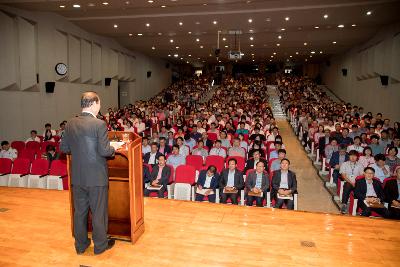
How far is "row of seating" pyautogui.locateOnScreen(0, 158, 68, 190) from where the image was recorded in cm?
614

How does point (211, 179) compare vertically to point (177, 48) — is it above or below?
below

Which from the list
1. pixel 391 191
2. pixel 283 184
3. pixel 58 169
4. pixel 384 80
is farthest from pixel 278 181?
pixel 384 80

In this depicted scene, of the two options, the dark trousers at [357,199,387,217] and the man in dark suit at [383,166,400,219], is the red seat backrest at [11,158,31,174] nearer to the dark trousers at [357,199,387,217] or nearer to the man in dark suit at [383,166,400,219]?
the dark trousers at [357,199,387,217]

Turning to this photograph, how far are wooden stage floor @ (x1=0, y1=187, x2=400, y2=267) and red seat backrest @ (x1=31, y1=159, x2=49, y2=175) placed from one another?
2.05 metres

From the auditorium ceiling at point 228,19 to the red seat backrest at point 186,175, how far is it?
226 inches

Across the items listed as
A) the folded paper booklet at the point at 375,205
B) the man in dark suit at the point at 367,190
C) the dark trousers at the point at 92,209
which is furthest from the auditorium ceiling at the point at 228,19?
the dark trousers at the point at 92,209

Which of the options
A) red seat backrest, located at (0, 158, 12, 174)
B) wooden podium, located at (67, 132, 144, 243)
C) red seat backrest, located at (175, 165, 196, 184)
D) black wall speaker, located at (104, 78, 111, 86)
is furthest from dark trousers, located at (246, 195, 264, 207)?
black wall speaker, located at (104, 78, 111, 86)

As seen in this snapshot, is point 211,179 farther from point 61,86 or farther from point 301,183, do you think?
point 61,86

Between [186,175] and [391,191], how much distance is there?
3338 mm

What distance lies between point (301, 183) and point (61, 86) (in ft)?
31.1

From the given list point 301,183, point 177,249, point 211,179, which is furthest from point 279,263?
point 301,183

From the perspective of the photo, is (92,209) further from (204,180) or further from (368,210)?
(368,210)

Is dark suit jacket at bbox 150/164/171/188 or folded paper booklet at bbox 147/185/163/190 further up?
dark suit jacket at bbox 150/164/171/188

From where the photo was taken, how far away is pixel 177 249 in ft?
10.3
